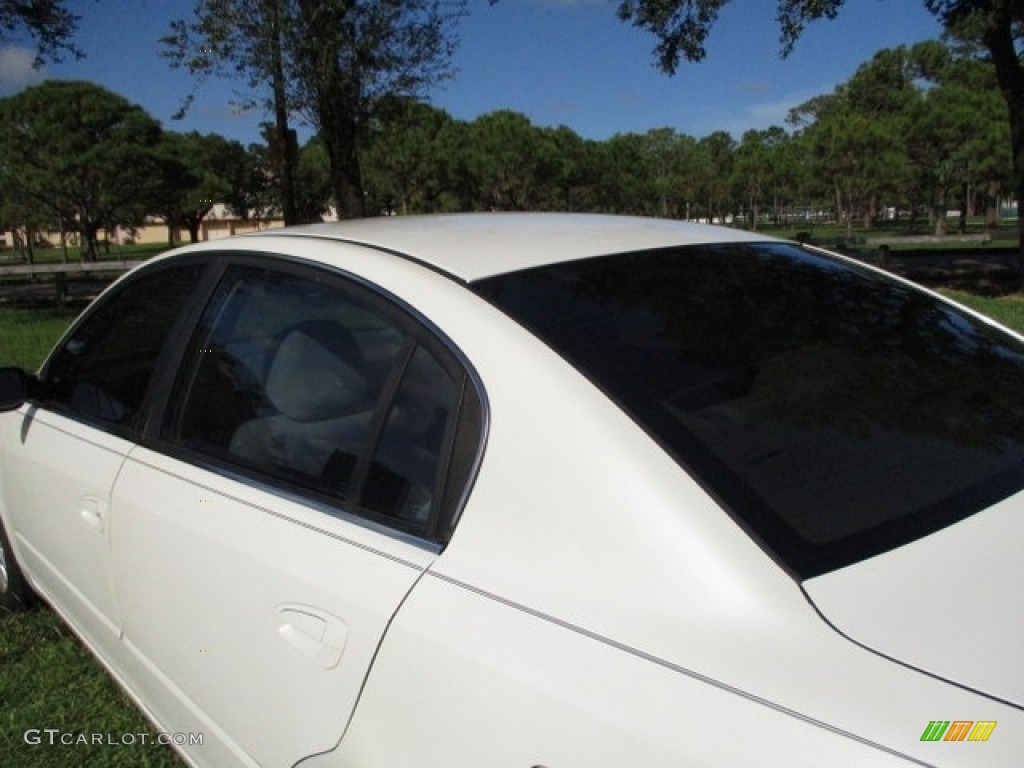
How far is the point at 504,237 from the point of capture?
78.0 inches

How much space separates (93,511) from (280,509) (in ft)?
2.86

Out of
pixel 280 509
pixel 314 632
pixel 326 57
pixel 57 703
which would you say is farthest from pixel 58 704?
pixel 326 57

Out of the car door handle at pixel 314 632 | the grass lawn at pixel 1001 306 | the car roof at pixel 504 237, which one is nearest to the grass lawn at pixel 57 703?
the car door handle at pixel 314 632

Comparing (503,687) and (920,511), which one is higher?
(920,511)

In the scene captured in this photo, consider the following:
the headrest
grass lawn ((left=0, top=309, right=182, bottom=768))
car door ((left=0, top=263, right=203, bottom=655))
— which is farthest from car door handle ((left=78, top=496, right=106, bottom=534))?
grass lawn ((left=0, top=309, right=182, bottom=768))

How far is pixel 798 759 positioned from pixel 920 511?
0.53 meters

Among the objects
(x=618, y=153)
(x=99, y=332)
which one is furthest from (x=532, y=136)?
(x=99, y=332)

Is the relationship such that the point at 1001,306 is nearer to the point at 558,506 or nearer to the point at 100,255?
the point at 558,506

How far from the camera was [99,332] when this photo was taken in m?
2.73

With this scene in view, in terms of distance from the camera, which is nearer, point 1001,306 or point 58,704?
point 58,704

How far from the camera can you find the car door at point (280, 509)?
1.47m

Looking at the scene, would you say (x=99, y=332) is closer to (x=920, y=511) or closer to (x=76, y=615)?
(x=76, y=615)

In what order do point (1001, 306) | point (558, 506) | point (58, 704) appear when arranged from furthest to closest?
point (1001, 306) → point (58, 704) → point (558, 506)

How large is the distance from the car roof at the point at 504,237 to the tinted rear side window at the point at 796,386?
7cm
